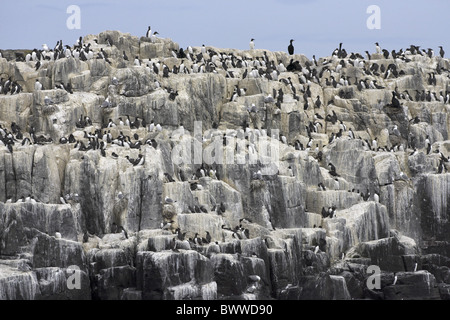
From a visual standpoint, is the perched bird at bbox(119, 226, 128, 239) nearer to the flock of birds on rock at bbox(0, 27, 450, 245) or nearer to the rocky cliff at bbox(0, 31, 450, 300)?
the rocky cliff at bbox(0, 31, 450, 300)

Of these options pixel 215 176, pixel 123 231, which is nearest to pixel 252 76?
pixel 215 176

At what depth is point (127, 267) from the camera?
1923 inches

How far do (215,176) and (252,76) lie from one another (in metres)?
10.1

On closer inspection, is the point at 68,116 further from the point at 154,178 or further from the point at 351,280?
the point at 351,280

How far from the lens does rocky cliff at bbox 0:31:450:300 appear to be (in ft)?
159

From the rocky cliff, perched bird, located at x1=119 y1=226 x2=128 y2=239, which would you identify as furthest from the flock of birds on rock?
perched bird, located at x1=119 y1=226 x2=128 y2=239

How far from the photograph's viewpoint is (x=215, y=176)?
54.8 meters

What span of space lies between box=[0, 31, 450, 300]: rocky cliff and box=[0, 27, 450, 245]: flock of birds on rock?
0.38ft

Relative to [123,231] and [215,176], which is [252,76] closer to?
[215,176]

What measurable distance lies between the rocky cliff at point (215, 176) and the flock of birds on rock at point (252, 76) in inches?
4.6

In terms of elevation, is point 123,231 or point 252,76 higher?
point 252,76

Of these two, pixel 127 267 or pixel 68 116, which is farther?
pixel 68 116

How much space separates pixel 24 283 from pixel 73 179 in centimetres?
697
